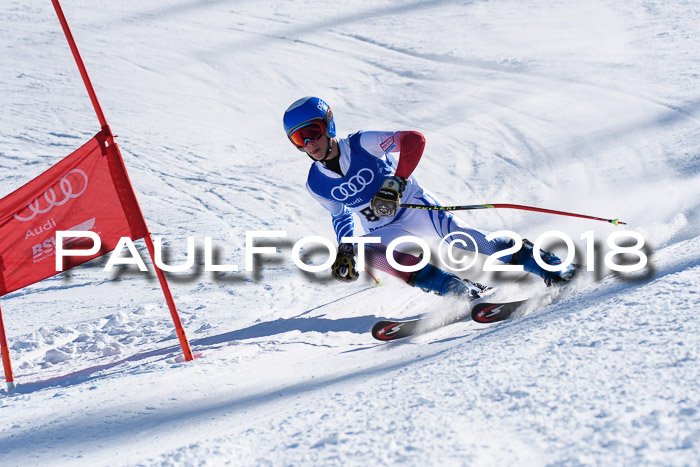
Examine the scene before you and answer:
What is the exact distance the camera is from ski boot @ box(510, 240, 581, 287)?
3.74 metres

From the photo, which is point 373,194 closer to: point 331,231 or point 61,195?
point 61,195

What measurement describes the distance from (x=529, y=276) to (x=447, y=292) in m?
0.76

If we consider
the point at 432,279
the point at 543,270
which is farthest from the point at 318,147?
the point at 543,270

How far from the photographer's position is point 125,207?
4.07 metres

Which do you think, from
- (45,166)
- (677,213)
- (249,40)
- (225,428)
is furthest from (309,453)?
(249,40)

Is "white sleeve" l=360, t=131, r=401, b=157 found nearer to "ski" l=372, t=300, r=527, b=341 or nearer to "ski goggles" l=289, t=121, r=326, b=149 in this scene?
"ski goggles" l=289, t=121, r=326, b=149

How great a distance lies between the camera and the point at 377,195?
3812mm

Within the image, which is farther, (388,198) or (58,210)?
(58,210)

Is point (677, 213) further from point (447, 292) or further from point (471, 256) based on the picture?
point (447, 292)

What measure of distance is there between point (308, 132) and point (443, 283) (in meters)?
1.21

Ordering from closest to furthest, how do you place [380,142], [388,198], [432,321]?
[388,198]
[432,321]
[380,142]

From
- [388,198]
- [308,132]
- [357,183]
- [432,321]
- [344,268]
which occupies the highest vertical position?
[308,132]

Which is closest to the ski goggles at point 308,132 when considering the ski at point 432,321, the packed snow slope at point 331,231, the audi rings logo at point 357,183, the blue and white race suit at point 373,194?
the blue and white race suit at point 373,194

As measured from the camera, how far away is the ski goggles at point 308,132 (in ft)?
12.8
